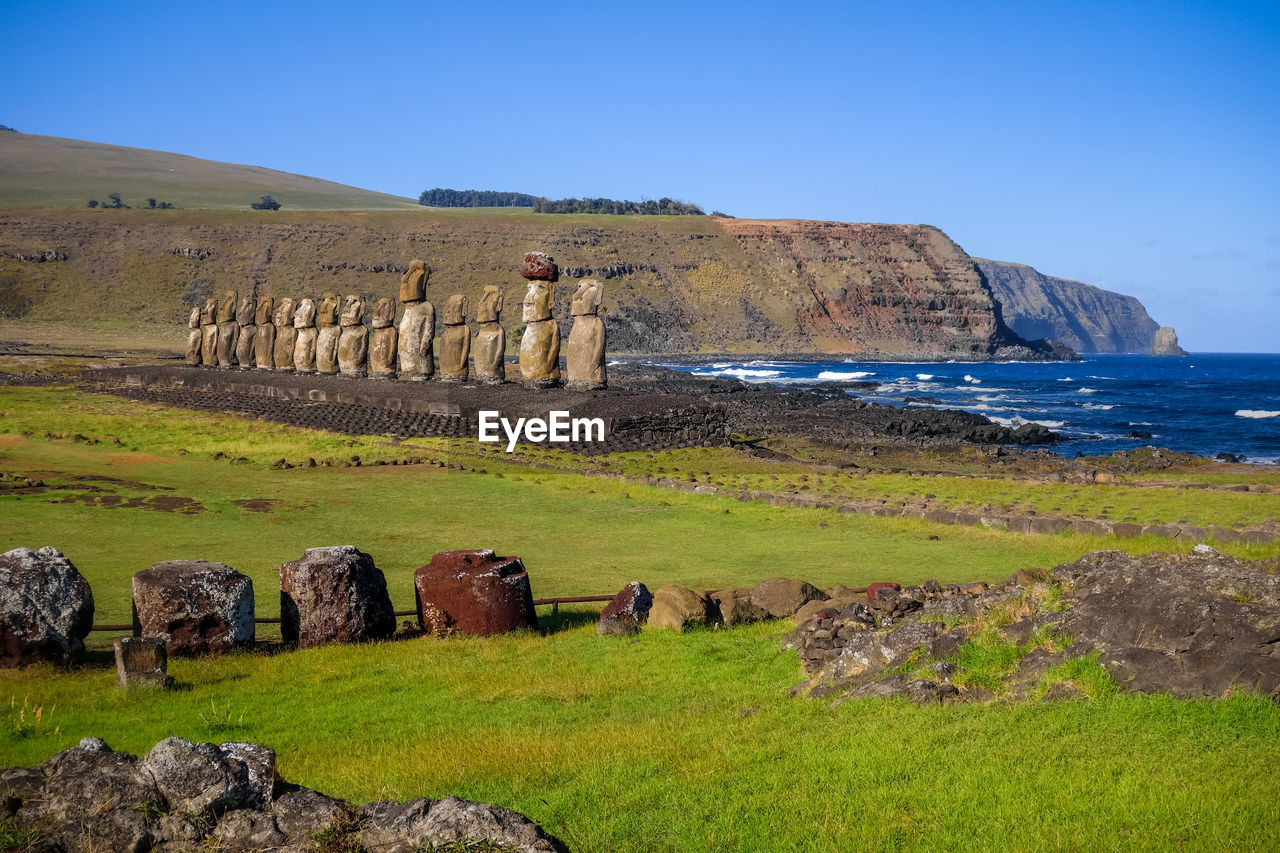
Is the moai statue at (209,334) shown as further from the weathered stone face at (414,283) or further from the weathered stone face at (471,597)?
the weathered stone face at (471,597)

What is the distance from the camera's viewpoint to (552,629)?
12.2 meters

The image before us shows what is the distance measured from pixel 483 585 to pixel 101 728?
417 cm

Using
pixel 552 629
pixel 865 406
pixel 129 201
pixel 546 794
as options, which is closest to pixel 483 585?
pixel 552 629

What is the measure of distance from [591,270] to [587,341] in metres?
111

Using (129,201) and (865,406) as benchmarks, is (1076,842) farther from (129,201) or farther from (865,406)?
(129,201)

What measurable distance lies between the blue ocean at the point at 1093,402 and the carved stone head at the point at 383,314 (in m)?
26.7

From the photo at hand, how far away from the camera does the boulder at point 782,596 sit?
12297 mm

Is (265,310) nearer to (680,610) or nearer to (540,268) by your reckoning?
(540,268)

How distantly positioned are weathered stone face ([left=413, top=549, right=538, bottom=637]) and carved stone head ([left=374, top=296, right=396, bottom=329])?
34194 millimetres

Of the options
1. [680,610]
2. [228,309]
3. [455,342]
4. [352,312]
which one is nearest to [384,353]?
[352,312]

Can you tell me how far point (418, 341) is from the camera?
41.0 meters

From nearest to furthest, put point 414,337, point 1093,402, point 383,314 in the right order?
point 414,337 < point 383,314 < point 1093,402

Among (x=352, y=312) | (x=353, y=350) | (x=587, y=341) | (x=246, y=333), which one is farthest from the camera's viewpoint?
(x=246, y=333)

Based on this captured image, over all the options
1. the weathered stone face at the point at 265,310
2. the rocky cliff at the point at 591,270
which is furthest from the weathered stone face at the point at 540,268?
the rocky cliff at the point at 591,270
